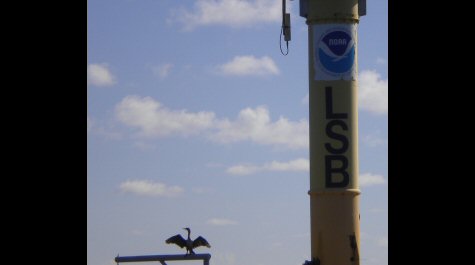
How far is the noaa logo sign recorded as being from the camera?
26984mm

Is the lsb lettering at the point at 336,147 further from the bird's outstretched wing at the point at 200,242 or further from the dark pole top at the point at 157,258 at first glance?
the dark pole top at the point at 157,258

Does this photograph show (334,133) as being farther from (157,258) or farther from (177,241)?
(157,258)

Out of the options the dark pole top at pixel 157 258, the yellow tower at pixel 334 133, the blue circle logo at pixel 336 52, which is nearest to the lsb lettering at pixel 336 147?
the yellow tower at pixel 334 133

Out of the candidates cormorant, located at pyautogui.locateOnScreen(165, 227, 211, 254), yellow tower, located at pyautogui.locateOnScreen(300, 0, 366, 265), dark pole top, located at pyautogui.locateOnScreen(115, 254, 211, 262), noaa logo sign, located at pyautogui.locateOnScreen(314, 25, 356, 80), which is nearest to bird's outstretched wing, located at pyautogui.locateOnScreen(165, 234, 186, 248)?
cormorant, located at pyautogui.locateOnScreen(165, 227, 211, 254)

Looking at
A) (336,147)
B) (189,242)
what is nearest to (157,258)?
(189,242)

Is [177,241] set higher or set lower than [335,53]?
lower

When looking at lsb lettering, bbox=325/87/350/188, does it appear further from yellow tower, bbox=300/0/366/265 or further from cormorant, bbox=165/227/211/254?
cormorant, bbox=165/227/211/254

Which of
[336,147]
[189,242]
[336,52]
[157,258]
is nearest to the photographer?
[157,258]

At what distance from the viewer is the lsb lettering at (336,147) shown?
1061 inches

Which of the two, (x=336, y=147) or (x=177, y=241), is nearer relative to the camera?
(x=177, y=241)

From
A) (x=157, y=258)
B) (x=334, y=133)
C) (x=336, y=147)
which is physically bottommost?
(x=157, y=258)

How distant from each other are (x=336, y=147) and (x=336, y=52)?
227 centimetres

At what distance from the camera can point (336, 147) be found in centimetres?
2695
